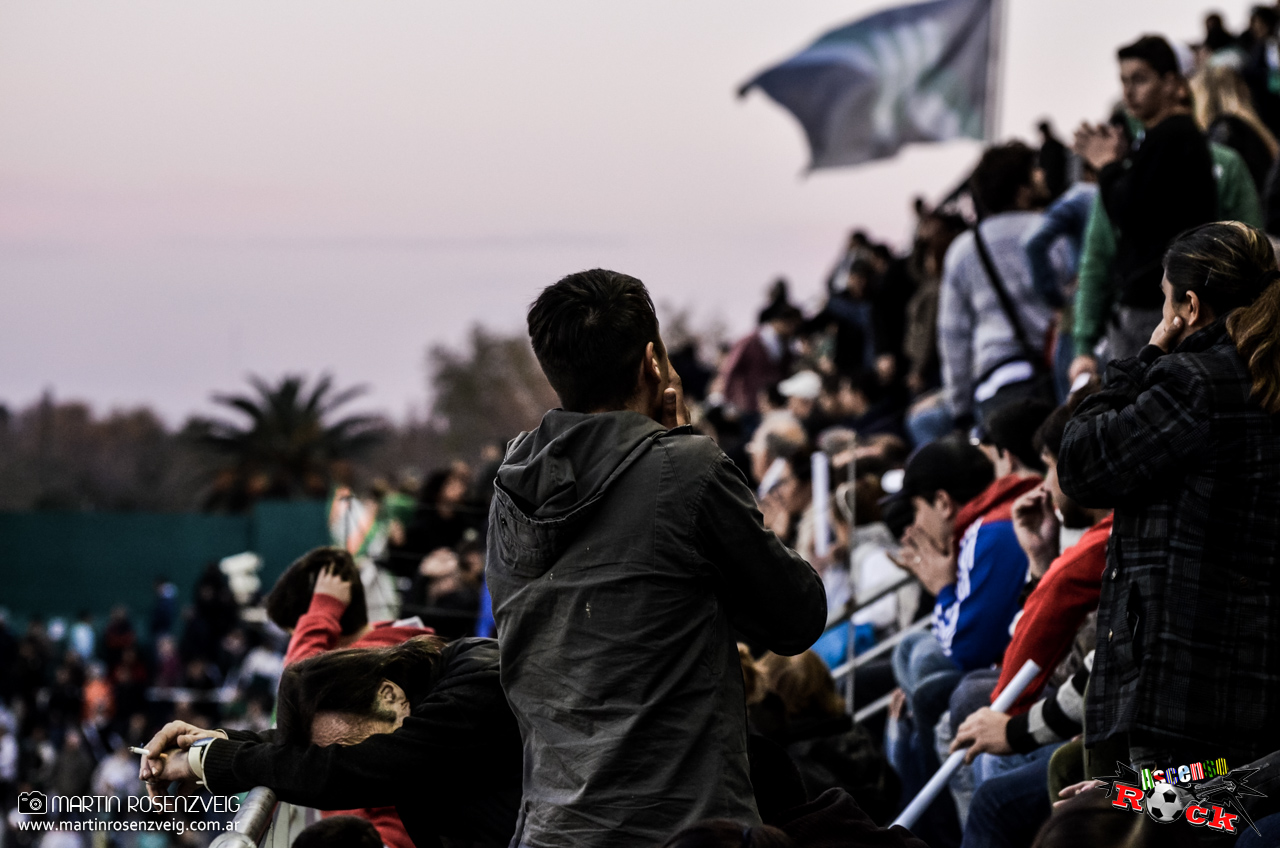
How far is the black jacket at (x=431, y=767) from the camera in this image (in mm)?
3059

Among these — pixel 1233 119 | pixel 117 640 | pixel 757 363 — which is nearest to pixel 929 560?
pixel 1233 119

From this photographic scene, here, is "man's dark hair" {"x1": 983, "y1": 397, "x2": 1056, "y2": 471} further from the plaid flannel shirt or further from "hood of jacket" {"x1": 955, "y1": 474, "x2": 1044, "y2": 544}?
the plaid flannel shirt

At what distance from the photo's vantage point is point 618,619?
264 cm

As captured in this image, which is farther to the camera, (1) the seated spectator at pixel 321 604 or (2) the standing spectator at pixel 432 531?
(2) the standing spectator at pixel 432 531

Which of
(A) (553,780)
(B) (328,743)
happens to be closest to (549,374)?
(A) (553,780)

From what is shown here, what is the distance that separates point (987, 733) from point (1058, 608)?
0.39m

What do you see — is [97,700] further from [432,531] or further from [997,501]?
[997,501]

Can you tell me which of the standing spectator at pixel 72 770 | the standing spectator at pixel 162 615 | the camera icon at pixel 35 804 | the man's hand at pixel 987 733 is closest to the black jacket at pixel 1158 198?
the man's hand at pixel 987 733

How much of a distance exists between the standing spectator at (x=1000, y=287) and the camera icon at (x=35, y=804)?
15.5 ft

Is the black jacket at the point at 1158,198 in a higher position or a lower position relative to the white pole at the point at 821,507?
higher

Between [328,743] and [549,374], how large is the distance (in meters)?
1.00

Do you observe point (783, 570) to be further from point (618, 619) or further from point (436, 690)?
point (436, 690)

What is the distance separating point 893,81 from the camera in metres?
14.1

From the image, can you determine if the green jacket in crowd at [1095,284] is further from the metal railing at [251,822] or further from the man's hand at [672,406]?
the metal railing at [251,822]
